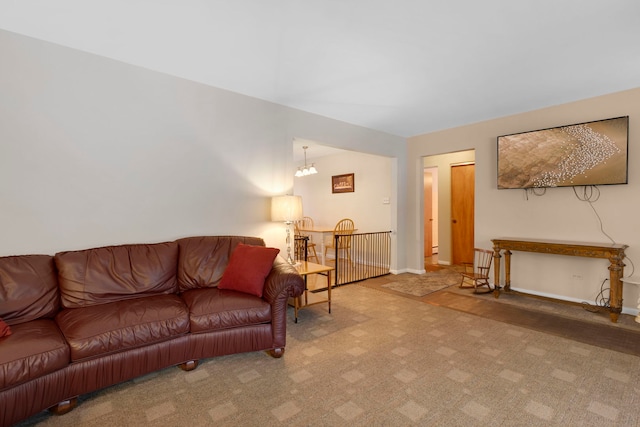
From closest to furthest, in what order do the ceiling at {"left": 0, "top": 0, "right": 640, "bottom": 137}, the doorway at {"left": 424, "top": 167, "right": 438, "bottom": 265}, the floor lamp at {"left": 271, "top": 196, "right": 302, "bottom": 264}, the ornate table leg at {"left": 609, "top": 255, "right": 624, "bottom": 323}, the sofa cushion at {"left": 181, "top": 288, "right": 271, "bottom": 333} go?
1. the ceiling at {"left": 0, "top": 0, "right": 640, "bottom": 137}
2. the sofa cushion at {"left": 181, "top": 288, "right": 271, "bottom": 333}
3. the ornate table leg at {"left": 609, "top": 255, "right": 624, "bottom": 323}
4. the floor lamp at {"left": 271, "top": 196, "right": 302, "bottom": 264}
5. the doorway at {"left": 424, "top": 167, "right": 438, "bottom": 265}

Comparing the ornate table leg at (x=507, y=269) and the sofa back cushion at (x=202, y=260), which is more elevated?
the sofa back cushion at (x=202, y=260)

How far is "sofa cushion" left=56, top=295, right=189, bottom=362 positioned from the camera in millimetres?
1938

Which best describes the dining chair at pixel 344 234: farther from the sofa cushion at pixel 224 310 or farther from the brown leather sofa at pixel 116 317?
the sofa cushion at pixel 224 310

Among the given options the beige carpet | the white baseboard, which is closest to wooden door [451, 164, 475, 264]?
the white baseboard

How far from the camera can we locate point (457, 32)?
8.20 ft

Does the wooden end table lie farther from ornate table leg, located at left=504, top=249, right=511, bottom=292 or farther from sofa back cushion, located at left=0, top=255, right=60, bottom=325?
ornate table leg, located at left=504, top=249, right=511, bottom=292

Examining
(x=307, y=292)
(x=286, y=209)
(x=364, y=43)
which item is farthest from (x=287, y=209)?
(x=364, y=43)

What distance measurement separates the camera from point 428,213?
300 inches

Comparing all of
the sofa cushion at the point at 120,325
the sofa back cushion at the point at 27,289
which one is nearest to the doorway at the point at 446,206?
the sofa cushion at the point at 120,325

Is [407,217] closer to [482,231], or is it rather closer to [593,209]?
[482,231]

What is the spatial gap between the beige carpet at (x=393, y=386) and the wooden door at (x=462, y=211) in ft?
11.4

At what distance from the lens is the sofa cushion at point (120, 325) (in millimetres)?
1938

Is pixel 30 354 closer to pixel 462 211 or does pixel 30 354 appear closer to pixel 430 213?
pixel 462 211

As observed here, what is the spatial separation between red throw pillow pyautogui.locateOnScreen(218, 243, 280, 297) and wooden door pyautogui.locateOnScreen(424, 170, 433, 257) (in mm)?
5571
